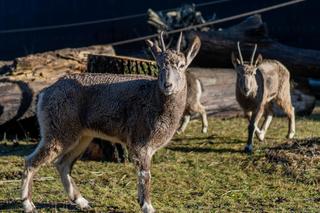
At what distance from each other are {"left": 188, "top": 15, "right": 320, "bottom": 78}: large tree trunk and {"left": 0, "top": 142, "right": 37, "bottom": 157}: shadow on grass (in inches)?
165

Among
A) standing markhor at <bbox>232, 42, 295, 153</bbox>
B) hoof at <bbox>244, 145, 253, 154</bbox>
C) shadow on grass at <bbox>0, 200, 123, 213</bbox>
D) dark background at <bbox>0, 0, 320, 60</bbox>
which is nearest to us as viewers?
shadow on grass at <bbox>0, 200, 123, 213</bbox>

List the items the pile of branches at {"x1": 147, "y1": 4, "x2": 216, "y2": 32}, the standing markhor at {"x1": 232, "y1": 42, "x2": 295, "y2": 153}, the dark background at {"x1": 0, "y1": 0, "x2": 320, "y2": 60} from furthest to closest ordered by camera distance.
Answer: the dark background at {"x1": 0, "y1": 0, "x2": 320, "y2": 60}, the pile of branches at {"x1": 147, "y1": 4, "x2": 216, "y2": 32}, the standing markhor at {"x1": 232, "y1": 42, "x2": 295, "y2": 153}

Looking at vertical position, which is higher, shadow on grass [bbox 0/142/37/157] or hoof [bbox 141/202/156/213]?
hoof [bbox 141/202/156/213]

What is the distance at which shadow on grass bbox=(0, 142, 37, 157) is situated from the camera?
9.50m

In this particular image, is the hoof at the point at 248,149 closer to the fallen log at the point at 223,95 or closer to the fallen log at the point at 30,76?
the fallen log at the point at 223,95

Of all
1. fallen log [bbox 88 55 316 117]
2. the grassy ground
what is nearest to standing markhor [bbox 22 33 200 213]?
the grassy ground

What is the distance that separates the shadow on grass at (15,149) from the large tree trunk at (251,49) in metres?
4.20

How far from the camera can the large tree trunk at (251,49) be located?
13039mm

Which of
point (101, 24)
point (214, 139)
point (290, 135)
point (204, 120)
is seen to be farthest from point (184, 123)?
point (101, 24)

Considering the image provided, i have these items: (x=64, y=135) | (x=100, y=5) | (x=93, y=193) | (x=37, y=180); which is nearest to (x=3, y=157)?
(x=37, y=180)

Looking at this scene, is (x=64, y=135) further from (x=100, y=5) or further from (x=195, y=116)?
(x=100, y=5)

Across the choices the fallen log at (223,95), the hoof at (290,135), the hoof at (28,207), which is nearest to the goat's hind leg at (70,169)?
the hoof at (28,207)

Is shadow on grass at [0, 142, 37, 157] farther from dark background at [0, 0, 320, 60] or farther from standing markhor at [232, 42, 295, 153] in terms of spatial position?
dark background at [0, 0, 320, 60]

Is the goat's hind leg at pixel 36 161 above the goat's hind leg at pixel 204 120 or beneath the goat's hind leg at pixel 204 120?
above
